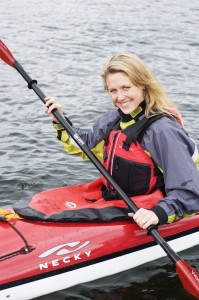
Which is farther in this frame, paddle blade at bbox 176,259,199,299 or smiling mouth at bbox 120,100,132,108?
smiling mouth at bbox 120,100,132,108

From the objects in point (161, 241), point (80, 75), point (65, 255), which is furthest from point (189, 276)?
point (80, 75)

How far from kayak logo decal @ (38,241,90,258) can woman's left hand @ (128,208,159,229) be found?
46cm

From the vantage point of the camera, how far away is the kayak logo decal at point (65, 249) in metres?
4.19

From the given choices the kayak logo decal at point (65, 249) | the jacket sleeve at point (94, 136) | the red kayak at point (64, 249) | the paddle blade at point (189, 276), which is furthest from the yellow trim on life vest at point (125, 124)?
the paddle blade at point (189, 276)

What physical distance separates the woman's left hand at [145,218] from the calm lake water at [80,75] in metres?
0.77

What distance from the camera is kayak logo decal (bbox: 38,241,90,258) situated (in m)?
4.19

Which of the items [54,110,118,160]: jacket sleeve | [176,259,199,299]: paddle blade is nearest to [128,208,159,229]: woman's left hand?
[176,259,199,299]: paddle blade

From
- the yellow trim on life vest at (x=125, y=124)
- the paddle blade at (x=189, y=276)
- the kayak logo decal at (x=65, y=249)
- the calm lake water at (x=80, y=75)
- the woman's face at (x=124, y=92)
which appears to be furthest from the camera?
the calm lake water at (x=80, y=75)

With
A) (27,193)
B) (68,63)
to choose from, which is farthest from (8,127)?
(68,63)

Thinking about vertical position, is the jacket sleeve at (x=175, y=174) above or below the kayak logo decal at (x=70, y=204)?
above

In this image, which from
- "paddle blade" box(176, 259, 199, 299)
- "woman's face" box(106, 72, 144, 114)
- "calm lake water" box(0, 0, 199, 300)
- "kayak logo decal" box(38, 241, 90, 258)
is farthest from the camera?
"calm lake water" box(0, 0, 199, 300)

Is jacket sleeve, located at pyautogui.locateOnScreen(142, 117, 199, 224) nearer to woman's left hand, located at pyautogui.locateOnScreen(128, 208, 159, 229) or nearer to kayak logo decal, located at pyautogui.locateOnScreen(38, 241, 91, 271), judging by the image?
woman's left hand, located at pyautogui.locateOnScreen(128, 208, 159, 229)

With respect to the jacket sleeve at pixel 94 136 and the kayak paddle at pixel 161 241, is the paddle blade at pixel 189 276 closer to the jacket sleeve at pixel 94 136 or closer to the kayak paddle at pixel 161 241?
the kayak paddle at pixel 161 241

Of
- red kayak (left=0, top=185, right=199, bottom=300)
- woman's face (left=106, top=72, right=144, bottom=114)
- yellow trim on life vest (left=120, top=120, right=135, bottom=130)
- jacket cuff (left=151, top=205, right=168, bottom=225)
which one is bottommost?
red kayak (left=0, top=185, right=199, bottom=300)
